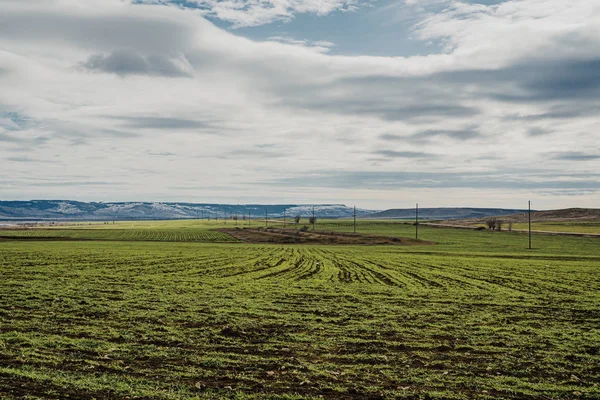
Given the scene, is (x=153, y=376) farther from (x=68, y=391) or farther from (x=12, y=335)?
(x=12, y=335)

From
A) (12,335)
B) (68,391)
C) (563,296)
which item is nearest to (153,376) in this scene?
(68,391)

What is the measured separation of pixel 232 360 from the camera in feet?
47.7

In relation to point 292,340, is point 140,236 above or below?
below

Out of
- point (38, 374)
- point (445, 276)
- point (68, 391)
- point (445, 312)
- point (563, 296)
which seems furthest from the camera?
point (445, 276)

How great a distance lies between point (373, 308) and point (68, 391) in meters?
16.0

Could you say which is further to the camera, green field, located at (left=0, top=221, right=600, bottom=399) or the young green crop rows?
the young green crop rows

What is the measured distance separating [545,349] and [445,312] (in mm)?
7123

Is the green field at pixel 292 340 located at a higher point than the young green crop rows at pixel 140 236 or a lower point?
higher

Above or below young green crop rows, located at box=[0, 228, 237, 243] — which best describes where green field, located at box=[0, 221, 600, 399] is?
above

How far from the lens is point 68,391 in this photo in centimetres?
1116

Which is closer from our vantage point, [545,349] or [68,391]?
[68,391]

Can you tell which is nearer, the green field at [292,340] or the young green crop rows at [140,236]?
the green field at [292,340]

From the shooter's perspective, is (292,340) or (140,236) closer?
(292,340)

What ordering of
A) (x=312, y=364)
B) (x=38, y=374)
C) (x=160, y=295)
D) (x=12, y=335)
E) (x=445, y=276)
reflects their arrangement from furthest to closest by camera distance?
(x=445, y=276)
(x=160, y=295)
(x=12, y=335)
(x=312, y=364)
(x=38, y=374)
